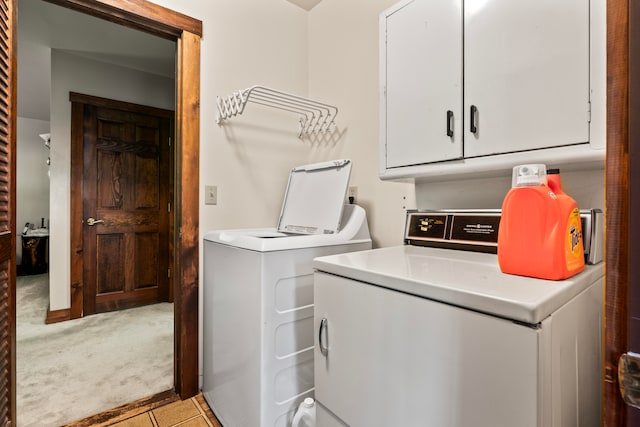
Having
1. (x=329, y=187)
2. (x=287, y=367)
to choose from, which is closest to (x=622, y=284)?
(x=287, y=367)

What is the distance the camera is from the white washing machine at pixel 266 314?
128cm

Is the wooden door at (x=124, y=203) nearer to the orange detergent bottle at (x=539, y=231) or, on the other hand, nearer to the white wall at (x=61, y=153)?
the white wall at (x=61, y=153)

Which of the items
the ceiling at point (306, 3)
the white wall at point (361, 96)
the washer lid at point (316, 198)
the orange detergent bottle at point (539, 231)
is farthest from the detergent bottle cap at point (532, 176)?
the ceiling at point (306, 3)

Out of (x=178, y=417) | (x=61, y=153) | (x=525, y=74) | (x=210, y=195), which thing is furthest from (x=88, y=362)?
(x=525, y=74)

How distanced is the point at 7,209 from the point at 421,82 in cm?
183

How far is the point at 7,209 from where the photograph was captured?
52.4 inches

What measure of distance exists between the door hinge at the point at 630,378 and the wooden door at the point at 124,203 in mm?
3869

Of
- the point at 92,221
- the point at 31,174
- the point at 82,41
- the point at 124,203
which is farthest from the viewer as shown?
the point at 31,174

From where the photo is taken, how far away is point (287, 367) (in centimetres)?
133

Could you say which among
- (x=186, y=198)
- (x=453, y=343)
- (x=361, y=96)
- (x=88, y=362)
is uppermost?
(x=361, y=96)

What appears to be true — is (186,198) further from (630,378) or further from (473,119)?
(630,378)

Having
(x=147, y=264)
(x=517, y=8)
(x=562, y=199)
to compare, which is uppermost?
(x=517, y=8)

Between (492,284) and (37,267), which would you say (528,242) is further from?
(37,267)

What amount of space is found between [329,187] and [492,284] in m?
1.17
